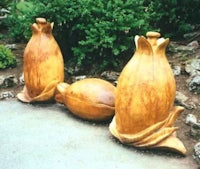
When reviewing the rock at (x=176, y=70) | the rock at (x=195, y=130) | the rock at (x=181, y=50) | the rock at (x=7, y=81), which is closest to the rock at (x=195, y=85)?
the rock at (x=176, y=70)

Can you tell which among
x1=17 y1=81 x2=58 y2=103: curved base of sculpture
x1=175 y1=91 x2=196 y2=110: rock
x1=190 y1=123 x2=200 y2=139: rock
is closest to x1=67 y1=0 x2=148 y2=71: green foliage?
x1=17 y1=81 x2=58 y2=103: curved base of sculpture

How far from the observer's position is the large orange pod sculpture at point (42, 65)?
20.6 ft

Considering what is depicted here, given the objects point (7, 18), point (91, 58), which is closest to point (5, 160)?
point (91, 58)

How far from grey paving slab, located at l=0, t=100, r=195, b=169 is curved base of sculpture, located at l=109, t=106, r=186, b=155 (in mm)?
99

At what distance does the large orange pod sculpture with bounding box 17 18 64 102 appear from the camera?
629 cm

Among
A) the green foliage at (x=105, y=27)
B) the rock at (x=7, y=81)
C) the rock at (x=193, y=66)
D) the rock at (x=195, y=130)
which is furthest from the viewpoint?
the rock at (x=7, y=81)

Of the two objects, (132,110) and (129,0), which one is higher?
(129,0)

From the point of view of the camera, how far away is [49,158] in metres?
4.80

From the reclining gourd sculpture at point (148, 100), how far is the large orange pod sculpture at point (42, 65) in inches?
61.0

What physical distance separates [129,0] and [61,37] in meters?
1.29

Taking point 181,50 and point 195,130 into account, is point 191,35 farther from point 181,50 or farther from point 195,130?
point 195,130

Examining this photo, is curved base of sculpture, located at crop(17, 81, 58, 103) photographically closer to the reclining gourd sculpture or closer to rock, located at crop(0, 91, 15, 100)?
rock, located at crop(0, 91, 15, 100)

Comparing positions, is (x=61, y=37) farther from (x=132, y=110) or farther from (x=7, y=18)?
(x=132, y=110)

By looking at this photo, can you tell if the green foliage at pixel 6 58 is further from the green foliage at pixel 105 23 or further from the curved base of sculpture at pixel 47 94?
the curved base of sculpture at pixel 47 94
